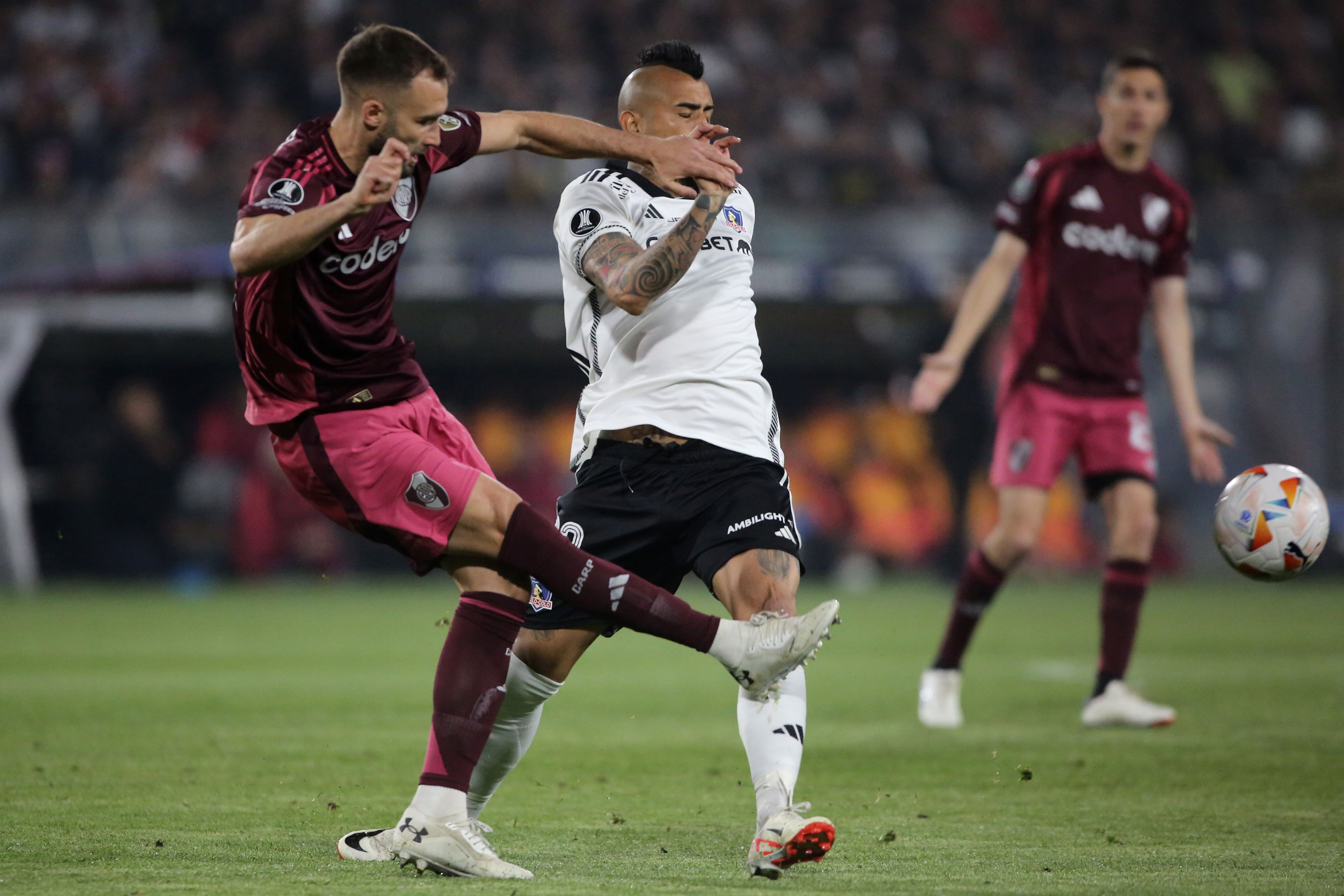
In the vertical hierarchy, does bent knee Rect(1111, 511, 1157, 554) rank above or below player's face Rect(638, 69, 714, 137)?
below

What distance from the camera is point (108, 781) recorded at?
5.23 metres

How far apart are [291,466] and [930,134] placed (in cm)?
1573

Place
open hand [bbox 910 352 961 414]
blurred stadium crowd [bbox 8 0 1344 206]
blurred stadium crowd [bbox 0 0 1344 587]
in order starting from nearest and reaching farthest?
open hand [bbox 910 352 961 414] < blurred stadium crowd [bbox 0 0 1344 587] < blurred stadium crowd [bbox 8 0 1344 206]

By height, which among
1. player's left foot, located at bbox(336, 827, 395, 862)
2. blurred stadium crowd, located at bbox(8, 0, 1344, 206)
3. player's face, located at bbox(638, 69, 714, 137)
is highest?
blurred stadium crowd, located at bbox(8, 0, 1344, 206)

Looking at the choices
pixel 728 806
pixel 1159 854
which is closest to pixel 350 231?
pixel 728 806

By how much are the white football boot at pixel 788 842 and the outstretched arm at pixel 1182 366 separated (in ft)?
12.3

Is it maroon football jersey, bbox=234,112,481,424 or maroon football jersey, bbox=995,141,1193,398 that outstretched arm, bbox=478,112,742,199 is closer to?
maroon football jersey, bbox=234,112,481,424

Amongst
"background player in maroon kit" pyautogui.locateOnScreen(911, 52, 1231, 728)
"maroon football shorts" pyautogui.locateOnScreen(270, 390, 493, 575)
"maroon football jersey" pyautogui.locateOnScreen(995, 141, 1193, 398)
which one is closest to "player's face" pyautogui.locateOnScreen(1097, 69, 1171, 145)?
"background player in maroon kit" pyautogui.locateOnScreen(911, 52, 1231, 728)

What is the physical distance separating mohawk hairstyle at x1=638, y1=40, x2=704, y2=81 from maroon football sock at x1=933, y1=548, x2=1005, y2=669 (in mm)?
3128

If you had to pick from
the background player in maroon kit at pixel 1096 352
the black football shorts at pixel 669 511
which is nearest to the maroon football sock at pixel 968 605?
the background player in maroon kit at pixel 1096 352

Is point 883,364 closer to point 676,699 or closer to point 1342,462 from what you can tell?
point 1342,462

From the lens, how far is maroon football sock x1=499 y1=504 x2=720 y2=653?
389 cm

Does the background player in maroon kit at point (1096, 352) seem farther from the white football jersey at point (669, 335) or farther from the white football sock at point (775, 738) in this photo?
the white football sock at point (775, 738)

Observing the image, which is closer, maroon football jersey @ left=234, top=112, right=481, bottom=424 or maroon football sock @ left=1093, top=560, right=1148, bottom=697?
maroon football jersey @ left=234, top=112, right=481, bottom=424
